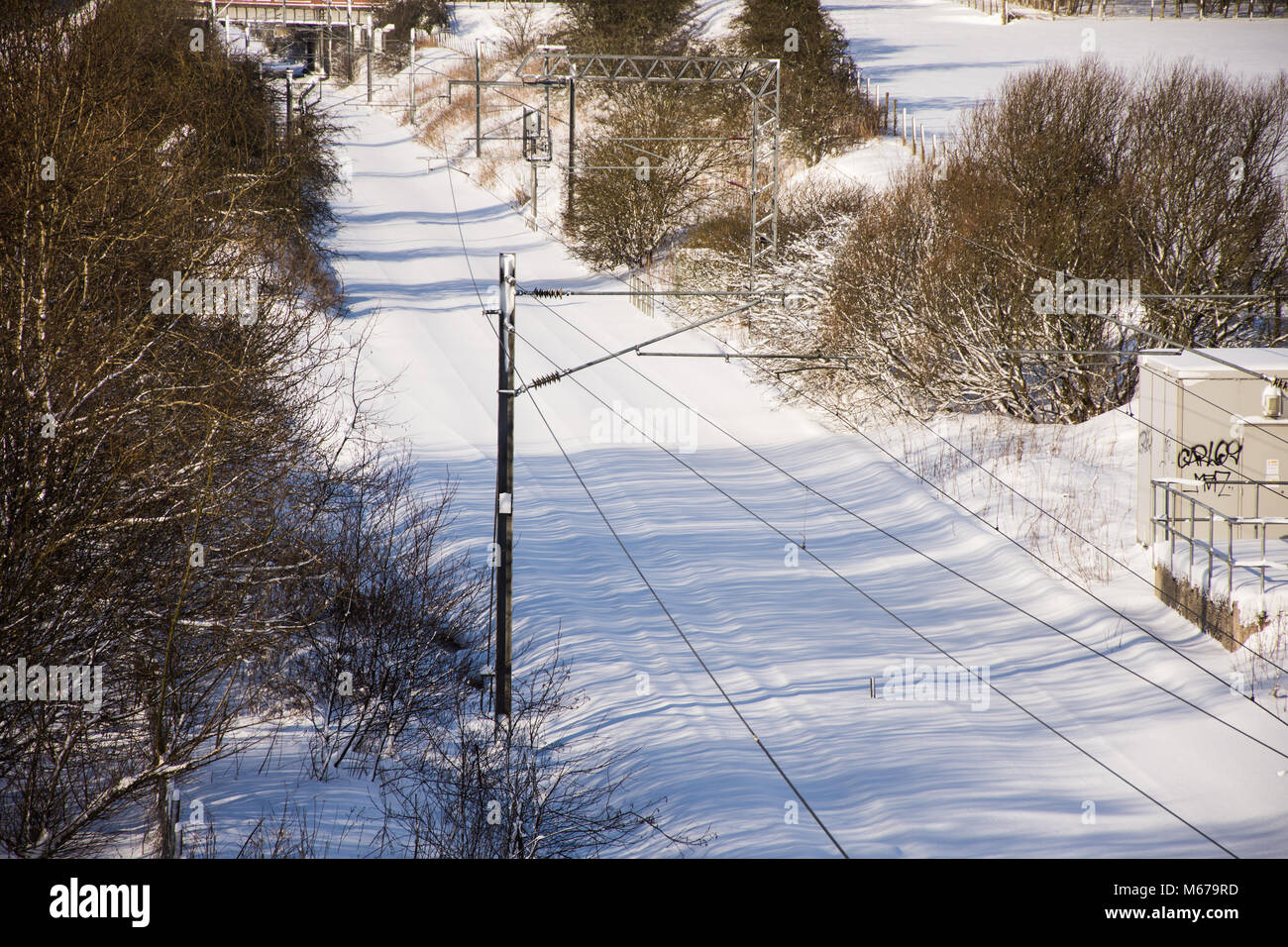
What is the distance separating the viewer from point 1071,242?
73.0ft

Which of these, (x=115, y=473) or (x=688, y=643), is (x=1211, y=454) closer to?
(x=688, y=643)

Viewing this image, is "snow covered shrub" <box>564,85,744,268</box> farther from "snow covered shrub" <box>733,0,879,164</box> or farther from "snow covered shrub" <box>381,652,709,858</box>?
"snow covered shrub" <box>381,652,709,858</box>

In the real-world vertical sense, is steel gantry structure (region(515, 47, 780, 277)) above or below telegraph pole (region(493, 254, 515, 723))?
above

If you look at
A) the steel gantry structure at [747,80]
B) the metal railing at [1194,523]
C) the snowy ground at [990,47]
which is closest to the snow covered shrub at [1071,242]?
the metal railing at [1194,523]

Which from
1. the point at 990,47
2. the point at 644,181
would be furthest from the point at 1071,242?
the point at 990,47

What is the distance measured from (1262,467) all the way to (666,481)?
12.0 meters

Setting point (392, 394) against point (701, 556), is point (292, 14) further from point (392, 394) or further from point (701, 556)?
point (701, 556)

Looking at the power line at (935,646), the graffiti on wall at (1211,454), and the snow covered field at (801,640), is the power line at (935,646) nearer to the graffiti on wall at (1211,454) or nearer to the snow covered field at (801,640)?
the snow covered field at (801,640)

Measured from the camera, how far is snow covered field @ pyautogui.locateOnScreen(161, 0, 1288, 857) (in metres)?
11.6

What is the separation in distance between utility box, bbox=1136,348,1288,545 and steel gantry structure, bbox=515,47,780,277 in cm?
1366

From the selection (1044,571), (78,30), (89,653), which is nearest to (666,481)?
(1044,571)

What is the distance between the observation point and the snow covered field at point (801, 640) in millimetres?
11633

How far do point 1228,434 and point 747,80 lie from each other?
18.4 meters

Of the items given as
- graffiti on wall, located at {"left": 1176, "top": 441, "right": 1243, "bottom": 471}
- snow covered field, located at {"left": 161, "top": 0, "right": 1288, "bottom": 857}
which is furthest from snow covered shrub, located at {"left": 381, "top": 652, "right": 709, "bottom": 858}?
graffiti on wall, located at {"left": 1176, "top": 441, "right": 1243, "bottom": 471}
